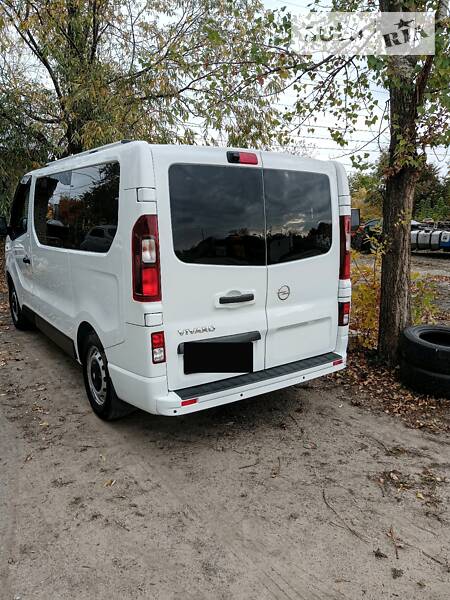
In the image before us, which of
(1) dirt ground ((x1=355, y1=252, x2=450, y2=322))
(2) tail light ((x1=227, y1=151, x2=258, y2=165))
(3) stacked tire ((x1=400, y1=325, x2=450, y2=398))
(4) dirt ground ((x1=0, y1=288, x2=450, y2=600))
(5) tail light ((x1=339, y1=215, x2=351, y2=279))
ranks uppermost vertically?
(2) tail light ((x1=227, y1=151, x2=258, y2=165))

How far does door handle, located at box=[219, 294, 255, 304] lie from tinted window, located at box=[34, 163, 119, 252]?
88 cm

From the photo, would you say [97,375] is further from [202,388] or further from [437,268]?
[437,268]

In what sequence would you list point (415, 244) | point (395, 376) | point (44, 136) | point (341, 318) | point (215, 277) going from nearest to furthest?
point (215, 277) → point (341, 318) → point (395, 376) → point (44, 136) → point (415, 244)

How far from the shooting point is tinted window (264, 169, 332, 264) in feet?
11.2

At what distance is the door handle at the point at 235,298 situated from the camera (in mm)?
3211

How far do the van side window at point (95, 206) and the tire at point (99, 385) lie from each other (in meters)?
0.79

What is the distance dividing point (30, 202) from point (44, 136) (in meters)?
7.17

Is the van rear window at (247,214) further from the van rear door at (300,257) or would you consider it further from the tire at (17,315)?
the tire at (17,315)

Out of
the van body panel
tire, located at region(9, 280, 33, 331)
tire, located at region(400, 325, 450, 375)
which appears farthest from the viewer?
tire, located at region(9, 280, 33, 331)

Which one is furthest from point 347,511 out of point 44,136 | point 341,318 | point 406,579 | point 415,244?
point 415,244

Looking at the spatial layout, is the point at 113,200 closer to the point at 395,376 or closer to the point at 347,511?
the point at 347,511

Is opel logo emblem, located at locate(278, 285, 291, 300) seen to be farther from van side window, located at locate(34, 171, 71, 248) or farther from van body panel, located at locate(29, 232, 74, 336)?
van side window, located at locate(34, 171, 71, 248)

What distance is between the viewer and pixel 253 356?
134 inches

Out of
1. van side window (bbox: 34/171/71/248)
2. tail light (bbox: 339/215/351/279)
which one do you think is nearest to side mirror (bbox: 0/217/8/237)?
van side window (bbox: 34/171/71/248)
